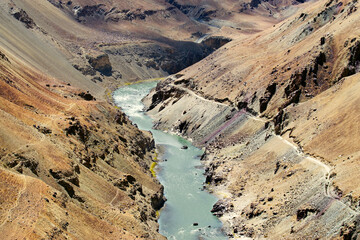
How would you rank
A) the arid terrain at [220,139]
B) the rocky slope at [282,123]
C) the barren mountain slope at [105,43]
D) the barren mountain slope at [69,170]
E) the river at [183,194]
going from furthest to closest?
the barren mountain slope at [105,43]
the river at [183,194]
the rocky slope at [282,123]
the arid terrain at [220,139]
the barren mountain slope at [69,170]

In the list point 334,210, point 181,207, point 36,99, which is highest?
point 36,99

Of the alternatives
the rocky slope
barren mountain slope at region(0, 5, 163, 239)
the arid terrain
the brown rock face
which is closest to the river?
the arid terrain

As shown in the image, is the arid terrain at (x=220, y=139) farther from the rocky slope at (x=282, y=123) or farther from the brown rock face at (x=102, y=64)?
the brown rock face at (x=102, y=64)

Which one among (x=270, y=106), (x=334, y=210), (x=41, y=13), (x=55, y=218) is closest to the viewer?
(x=55, y=218)

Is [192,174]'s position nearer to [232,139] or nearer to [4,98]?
[232,139]

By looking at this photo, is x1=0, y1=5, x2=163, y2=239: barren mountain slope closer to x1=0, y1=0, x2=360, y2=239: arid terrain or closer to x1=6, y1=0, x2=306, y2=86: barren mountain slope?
x1=0, y1=0, x2=360, y2=239: arid terrain

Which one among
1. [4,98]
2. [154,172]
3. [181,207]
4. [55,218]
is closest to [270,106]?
[154,172]

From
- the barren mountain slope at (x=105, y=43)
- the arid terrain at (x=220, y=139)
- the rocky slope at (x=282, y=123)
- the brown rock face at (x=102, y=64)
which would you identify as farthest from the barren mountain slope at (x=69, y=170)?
the brown rock face at (x=102, y=64)
